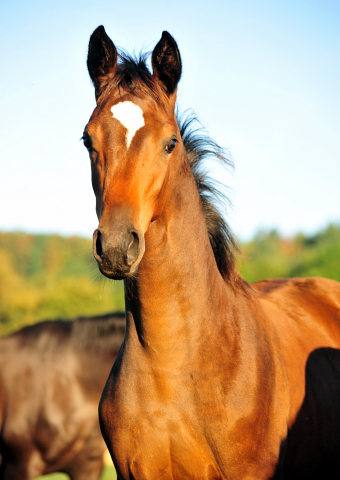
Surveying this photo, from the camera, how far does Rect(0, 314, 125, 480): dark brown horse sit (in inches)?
226

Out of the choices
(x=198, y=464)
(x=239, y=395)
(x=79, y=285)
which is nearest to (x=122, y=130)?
(x=239, y=395)

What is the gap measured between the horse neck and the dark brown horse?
3338 millimetres

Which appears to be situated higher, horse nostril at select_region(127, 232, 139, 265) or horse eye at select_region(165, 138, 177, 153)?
horse eye at select_region(165, 138, 177, 153)

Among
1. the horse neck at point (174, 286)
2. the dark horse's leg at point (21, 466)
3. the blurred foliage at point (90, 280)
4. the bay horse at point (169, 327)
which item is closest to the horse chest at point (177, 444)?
the bay horse at point (169, 327)

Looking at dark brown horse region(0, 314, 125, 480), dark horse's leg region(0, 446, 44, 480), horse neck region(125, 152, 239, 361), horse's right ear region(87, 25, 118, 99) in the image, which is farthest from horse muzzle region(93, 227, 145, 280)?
dark horse's leg region(0, 446, 44, 480)

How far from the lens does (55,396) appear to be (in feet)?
19.4

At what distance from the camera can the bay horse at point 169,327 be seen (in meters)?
2.63

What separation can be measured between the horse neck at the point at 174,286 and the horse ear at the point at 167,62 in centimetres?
52

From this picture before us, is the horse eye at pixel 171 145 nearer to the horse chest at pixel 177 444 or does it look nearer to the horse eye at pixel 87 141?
the horse eye at pixel 87 141

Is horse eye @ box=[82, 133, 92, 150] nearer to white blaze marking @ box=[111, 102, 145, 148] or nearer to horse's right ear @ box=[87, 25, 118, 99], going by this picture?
white blaze marking @ box=[111, 102, 145, 148]

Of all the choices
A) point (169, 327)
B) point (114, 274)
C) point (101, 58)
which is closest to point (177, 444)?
point (169, 327)

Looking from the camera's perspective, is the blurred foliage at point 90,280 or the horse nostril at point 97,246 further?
the blurred foliage at point 90,280

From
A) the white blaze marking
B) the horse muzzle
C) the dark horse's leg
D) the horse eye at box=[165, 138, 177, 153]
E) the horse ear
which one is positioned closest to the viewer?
the horse muzzle

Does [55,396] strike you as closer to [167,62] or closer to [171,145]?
[171,145]
